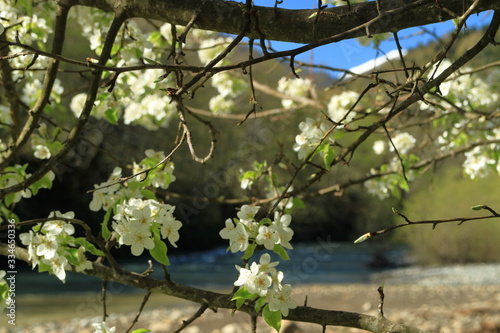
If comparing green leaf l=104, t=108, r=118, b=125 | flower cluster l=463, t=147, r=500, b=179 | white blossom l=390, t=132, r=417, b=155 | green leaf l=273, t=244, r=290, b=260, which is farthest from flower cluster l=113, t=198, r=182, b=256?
white blossom l=390, t=132, r=417, b=155

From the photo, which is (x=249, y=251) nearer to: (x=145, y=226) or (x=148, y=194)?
(x=145, y=226)

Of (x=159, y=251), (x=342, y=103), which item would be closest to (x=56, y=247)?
(x=159, y=251)

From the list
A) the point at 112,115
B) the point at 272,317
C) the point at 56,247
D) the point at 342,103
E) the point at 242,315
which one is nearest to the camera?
the point at 272,317

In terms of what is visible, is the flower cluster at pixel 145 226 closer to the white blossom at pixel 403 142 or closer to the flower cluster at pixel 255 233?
the flower cluster at pixel 255 233

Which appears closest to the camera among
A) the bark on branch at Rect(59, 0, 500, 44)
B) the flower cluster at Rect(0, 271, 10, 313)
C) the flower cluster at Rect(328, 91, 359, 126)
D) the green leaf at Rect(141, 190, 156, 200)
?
the bark on branch at Rect(59, 0, 500, 44)

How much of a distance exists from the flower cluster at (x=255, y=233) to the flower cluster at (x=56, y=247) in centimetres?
45

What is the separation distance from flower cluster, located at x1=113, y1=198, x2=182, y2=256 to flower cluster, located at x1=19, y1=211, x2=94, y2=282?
Result: 239 mm

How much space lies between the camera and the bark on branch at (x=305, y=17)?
1.52 metres

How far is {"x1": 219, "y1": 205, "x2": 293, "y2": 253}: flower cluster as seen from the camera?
1481 millimetres

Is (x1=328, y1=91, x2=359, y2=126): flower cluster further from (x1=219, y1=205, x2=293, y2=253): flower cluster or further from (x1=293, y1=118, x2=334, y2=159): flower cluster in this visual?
(x1=219, y1=205, x2=293, y2=253): flower cluster

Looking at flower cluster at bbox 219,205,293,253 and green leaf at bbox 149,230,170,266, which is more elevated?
flower cluster at bbox 219,205,293,253

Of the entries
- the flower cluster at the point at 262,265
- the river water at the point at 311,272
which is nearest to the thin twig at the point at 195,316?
the flower cluster at the point at 262,265

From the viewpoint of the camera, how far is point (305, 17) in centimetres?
157

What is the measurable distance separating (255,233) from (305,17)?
0.60 metres
